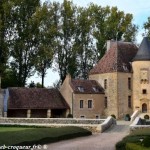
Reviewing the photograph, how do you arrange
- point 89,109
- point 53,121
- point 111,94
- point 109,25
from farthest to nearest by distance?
point 109,25 < point 111,94 < point 89,109 < point 53,121

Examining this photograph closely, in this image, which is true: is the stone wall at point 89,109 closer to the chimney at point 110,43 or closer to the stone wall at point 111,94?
the stone wall at point 111,94

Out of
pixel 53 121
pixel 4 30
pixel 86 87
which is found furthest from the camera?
pixel 4 30

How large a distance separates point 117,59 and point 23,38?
38.2 feet

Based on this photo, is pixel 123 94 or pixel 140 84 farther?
pixel 140 84

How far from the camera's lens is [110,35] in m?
55.8

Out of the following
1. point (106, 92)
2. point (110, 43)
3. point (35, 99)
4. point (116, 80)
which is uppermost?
point (110, 43)

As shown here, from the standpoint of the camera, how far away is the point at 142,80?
1919 inches

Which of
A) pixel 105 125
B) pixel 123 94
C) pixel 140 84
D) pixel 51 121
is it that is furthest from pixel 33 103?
pixel 105 125

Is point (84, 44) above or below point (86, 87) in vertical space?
above

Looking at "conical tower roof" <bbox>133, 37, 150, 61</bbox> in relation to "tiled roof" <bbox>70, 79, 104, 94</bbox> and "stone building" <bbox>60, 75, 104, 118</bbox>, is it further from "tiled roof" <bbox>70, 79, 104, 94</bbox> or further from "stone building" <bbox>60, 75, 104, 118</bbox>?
"stone building" <bbox>60, 75, 104, 118</bbox>

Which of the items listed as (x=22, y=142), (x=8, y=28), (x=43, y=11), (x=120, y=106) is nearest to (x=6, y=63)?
(x=8, y=28)

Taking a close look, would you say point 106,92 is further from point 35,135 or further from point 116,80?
point 35,135

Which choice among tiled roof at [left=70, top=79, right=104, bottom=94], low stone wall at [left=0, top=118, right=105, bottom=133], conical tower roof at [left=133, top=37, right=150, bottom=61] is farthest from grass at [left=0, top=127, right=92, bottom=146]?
conical tower roof at [left=133, top=37, right=150, bottom=61]

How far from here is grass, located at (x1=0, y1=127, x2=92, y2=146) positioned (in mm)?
19498
